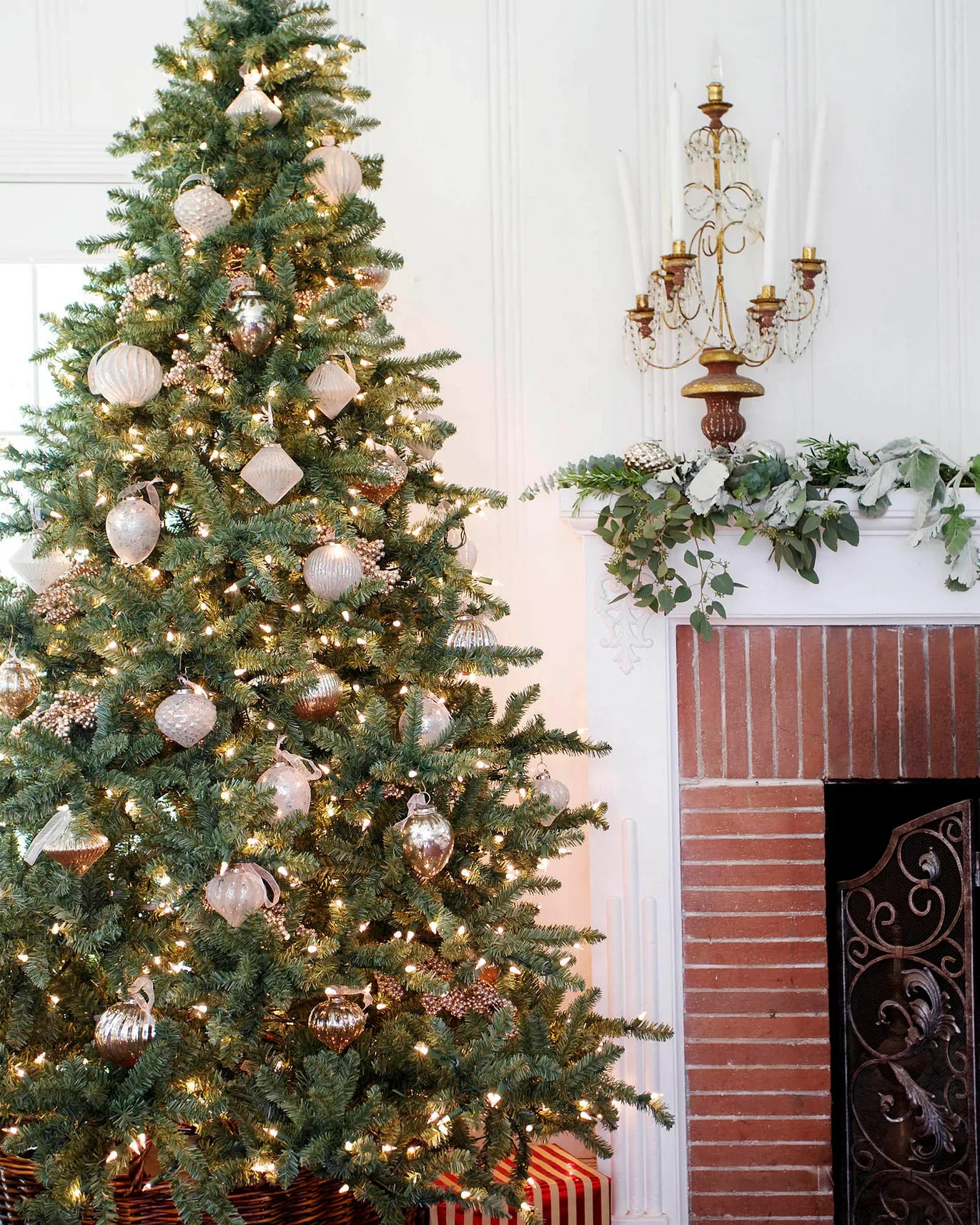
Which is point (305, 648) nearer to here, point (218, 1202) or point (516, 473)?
point (218, 1202)

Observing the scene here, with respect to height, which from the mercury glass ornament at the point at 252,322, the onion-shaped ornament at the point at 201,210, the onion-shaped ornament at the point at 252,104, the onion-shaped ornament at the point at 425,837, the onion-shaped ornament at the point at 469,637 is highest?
the onion-shaped ornament at the point at 252,104

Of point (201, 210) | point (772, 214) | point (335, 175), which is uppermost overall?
point (772, 214)

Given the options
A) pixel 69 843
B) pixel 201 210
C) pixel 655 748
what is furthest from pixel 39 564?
pixel 655 748

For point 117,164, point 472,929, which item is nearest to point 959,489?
point 472,929

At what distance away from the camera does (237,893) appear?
4.75 feet

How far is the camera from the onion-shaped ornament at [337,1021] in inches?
58.5

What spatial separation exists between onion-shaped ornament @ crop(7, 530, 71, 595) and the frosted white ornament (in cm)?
25

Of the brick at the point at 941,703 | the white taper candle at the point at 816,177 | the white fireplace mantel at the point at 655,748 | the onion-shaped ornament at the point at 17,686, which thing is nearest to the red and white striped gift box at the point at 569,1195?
the white fireplace mantel at the point at 655,748

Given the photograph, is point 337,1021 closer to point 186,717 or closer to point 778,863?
point 186,717

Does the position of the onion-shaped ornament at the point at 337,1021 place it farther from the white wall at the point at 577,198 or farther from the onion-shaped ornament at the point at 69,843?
the white wall at the point at 577,198

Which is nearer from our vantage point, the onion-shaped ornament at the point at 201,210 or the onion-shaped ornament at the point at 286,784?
the onion-shaped ornament at the point at 286,784

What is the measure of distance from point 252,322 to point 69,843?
30.9 inches

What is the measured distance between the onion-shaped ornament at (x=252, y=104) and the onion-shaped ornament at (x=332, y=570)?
687mm

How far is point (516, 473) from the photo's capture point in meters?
2.36
